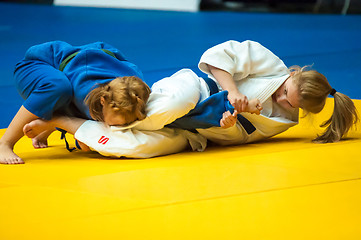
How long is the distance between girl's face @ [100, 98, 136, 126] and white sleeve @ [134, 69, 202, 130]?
75 mm

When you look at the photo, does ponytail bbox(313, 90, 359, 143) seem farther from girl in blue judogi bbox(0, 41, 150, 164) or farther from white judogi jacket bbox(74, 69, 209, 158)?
girl in blue judogi bbox(0, 41, 150, 164)

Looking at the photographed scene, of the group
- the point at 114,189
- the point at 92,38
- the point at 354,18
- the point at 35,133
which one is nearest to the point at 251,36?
the point at 92,38

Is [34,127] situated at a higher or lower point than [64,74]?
lower

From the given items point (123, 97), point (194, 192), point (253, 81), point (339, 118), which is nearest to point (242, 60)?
point (253, 81)

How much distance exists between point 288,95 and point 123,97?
0.69 m

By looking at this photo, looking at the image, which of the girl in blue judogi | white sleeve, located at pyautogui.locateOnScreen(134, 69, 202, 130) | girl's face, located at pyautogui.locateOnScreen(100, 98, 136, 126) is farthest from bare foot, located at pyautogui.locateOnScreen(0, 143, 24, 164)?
white sleeve, located at pyautogui.locateOnScreen(134, 69, 202, 130)

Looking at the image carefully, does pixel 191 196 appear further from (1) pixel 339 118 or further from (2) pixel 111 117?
(1) pixel 339 118

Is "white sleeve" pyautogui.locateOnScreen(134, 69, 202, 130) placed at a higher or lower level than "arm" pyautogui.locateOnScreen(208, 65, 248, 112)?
lower

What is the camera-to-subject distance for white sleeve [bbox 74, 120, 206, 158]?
183cm

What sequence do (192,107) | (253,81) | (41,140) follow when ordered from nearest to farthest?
1. (192,107)
2. (253,81)
3. (41,140)

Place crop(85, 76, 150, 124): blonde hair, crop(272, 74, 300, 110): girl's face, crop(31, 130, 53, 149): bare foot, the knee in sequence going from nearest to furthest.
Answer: crop(85, 76, 150, 124): blonde hair < the knee < crop(272, 74, 300, 110): girl's face < crop(31, 130, 53, 149): bare foot

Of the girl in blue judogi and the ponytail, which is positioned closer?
the girl in blue judogi

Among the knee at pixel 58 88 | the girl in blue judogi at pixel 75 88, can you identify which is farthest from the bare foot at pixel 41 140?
the knee at pixel 58 88

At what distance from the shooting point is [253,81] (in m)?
2.09
